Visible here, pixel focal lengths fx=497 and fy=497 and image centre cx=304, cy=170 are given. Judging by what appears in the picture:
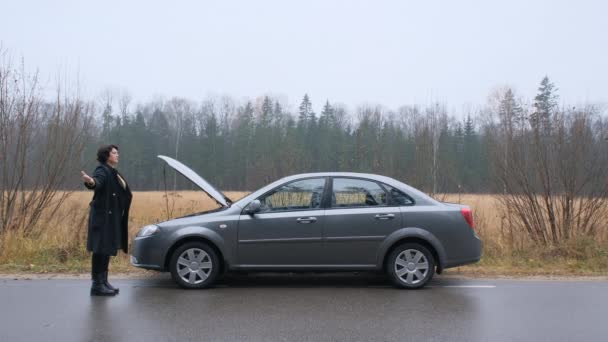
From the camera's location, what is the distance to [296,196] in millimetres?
7426

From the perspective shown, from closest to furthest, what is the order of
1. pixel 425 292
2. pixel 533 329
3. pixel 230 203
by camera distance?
pixel 533 329 → pixel 425 292 → pixel 230 203

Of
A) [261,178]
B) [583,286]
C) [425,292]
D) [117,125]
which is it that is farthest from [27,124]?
[117,125]

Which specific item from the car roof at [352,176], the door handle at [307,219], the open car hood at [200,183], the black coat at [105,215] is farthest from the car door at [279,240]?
the black coat at [105,215]

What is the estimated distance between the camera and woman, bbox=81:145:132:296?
682 cm

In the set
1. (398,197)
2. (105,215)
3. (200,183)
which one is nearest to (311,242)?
(398,197)

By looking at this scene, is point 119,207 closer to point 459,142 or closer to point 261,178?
point 261,178

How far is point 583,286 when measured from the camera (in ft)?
25.1

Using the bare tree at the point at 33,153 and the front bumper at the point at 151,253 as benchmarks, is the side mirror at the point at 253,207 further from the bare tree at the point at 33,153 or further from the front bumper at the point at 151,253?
the bare tree at the point at 33,153

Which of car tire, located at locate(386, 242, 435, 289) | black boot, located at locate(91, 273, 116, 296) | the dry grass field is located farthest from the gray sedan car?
the dry grass field

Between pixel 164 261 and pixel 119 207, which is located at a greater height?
pixel 119 207

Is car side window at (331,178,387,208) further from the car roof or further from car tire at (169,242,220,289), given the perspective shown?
car tire at (169,242,220,289)

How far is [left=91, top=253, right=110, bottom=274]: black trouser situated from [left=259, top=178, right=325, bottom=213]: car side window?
2319 mm

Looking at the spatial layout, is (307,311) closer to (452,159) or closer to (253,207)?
(253,207)

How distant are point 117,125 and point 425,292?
96.0 ft
